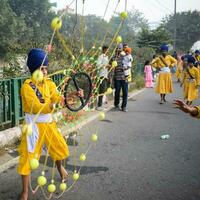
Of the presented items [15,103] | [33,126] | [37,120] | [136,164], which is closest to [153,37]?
[15,103]

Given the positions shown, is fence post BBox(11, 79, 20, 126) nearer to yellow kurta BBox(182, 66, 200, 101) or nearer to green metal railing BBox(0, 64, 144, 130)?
green metal railing BBox(0, 64, 144, 130)

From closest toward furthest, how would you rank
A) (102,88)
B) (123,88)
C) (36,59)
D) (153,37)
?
(36,59)
(123,88)
(102,88)
(153,37)

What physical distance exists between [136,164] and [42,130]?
1.93 meters

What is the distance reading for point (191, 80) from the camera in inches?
416

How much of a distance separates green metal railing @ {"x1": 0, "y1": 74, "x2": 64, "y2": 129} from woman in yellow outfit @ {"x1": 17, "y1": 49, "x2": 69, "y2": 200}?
8.20 ft

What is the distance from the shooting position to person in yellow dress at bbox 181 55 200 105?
33.9 ft

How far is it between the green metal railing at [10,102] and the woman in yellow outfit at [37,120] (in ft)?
8.20

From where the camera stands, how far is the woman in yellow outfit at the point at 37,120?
3.80 metres

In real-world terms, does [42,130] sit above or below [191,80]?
below

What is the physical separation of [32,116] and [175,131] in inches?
175

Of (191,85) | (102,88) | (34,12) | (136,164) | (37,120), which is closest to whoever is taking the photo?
(37,120)

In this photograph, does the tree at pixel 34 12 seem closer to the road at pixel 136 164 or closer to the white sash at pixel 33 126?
the road at pixel 136 164

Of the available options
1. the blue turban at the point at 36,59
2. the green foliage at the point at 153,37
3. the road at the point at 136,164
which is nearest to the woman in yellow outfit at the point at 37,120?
the blue turban at the point at 36,59

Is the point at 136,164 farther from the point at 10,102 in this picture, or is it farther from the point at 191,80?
the point at 191,80
